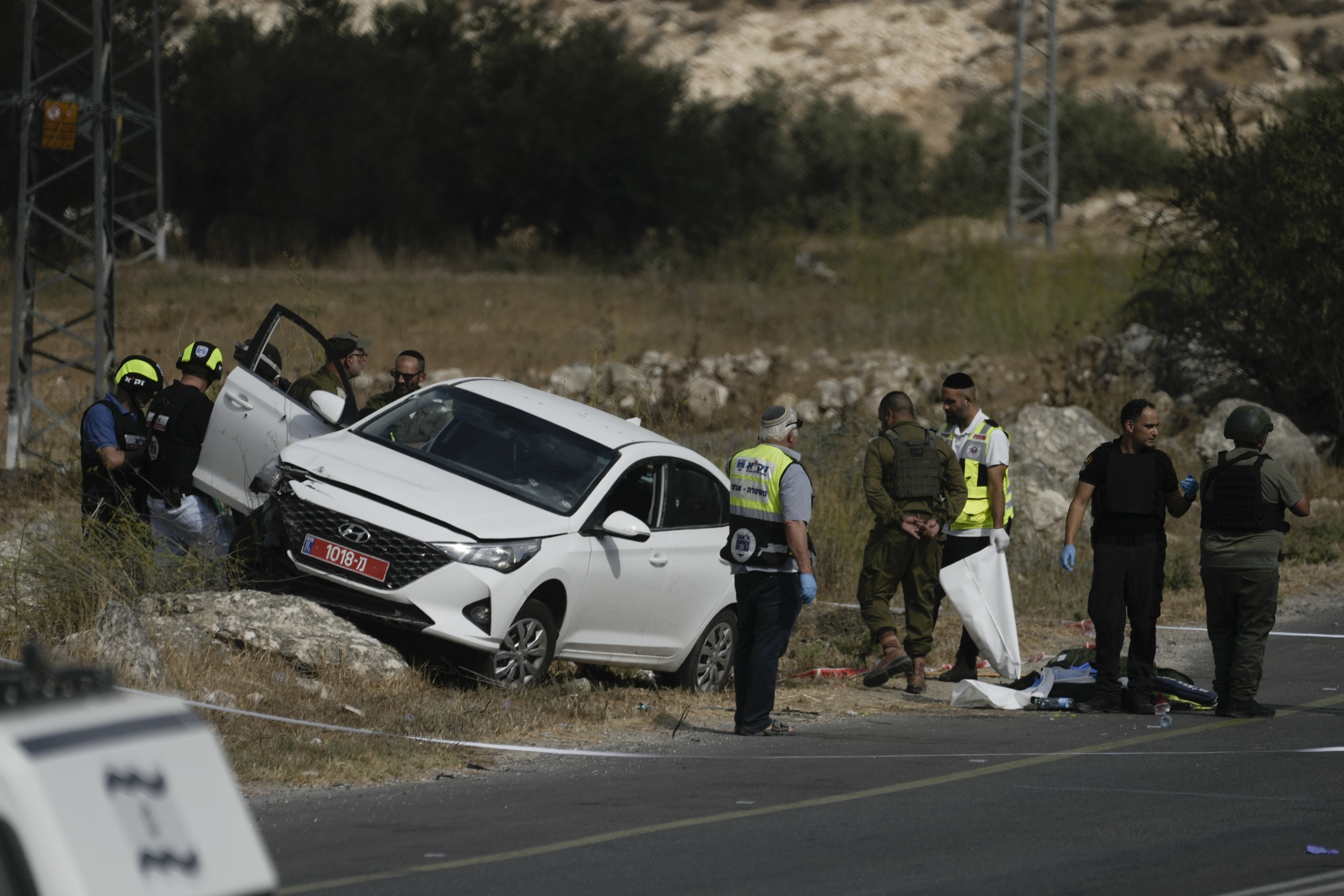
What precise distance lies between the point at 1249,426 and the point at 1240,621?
1149 mm

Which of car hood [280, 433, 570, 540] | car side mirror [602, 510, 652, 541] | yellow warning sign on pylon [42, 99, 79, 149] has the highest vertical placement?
yellow warning sign on pylon [42, 99, 79, 149]

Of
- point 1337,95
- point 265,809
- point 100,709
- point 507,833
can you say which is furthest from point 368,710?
point 1337,95

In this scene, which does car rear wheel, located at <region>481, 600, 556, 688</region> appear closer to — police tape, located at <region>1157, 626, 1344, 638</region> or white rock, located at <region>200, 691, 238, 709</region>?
white rock, located at <region>200, 691, 238, 709</region>

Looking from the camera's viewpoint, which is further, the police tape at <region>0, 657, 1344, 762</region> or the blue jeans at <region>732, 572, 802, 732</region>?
the blue jeans at <region>732, 572, 802, 732</region>

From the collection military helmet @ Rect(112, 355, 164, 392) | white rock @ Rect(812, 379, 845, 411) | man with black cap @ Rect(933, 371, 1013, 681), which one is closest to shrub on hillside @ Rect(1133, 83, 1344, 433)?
white rock @ Rect(812, 379, 845, 411)

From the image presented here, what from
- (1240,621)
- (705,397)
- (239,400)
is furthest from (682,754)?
(705,397)

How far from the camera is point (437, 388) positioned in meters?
10.8

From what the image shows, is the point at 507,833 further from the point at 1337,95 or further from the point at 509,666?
the point at 1337,95

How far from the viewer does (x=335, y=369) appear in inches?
466

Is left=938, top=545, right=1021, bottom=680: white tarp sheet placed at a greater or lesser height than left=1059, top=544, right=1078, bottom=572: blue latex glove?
lesser

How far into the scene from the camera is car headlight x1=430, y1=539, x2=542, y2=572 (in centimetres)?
909

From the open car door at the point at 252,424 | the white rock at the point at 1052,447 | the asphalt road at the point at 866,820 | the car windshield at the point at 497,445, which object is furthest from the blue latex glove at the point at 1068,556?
the white rock at the point at 1052,447

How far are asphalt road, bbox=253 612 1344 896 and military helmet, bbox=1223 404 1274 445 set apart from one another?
165cm

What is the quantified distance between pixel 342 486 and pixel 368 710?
56.8 inches
